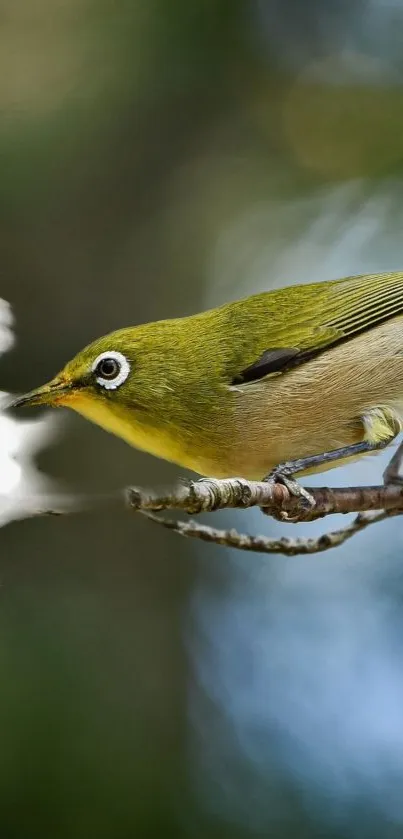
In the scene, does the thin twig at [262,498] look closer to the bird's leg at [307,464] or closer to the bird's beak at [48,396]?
the bird's leg at [307,464]

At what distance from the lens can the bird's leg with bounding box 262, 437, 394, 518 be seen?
731 mm

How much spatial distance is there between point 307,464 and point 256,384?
0.32ft

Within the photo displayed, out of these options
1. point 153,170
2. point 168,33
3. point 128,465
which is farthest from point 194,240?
point 128,465

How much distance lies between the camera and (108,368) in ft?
2.61

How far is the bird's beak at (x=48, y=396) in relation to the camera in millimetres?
748

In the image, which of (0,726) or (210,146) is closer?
(0,726)

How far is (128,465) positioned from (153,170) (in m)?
0.55

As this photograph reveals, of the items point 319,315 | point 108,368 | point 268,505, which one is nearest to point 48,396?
point 108,368

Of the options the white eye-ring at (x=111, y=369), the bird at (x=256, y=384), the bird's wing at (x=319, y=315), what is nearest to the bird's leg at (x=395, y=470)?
the bird at (x=256, y=384)

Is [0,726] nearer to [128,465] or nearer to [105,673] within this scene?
[105,673]

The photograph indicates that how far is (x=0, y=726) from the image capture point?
3.91 feet

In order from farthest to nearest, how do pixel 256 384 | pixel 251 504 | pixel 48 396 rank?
1. pixel 256 384
2. pixel 48 396
3. pixel 251 504

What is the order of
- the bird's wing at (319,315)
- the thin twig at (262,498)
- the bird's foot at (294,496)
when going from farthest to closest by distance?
the bird's wing at (319,315) → the bird's foot at (294,496) → the thin twig at (262,498)

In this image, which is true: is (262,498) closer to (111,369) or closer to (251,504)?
(251,504)
